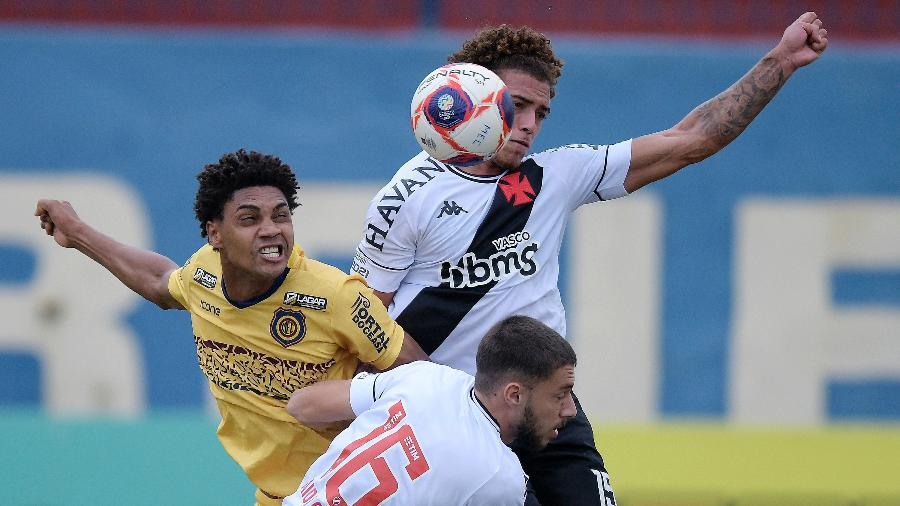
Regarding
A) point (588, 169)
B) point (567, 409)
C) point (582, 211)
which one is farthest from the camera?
point (582, 211)

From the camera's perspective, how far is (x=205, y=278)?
543 cm

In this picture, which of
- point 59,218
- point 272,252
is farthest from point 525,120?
point 59,218

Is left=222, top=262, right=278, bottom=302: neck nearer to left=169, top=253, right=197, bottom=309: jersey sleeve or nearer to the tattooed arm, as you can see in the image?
left=169, top=253, right=197, bottom=309: jersey sleeve

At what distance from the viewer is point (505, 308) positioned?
221 inches

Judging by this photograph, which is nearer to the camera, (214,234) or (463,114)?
(463,114)

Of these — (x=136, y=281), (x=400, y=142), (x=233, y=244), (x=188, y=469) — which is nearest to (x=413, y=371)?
(x=233, y=244)

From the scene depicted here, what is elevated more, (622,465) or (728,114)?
(728,114)

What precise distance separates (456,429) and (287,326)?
3.34 ft

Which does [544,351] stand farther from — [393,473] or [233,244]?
[233,244]

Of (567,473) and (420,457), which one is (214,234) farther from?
(567,473)

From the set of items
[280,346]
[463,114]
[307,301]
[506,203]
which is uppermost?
[463,114]

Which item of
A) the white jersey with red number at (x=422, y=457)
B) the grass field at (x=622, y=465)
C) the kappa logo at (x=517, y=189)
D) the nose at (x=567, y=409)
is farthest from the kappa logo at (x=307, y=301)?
the grass field at (x=622, y=465)

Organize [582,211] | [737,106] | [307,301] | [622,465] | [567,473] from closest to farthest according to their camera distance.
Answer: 1. [307,301]
2. [567,473]
3. [737,106]
4. [622,465]
5. [582,211]

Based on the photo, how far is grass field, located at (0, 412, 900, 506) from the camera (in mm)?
7988
